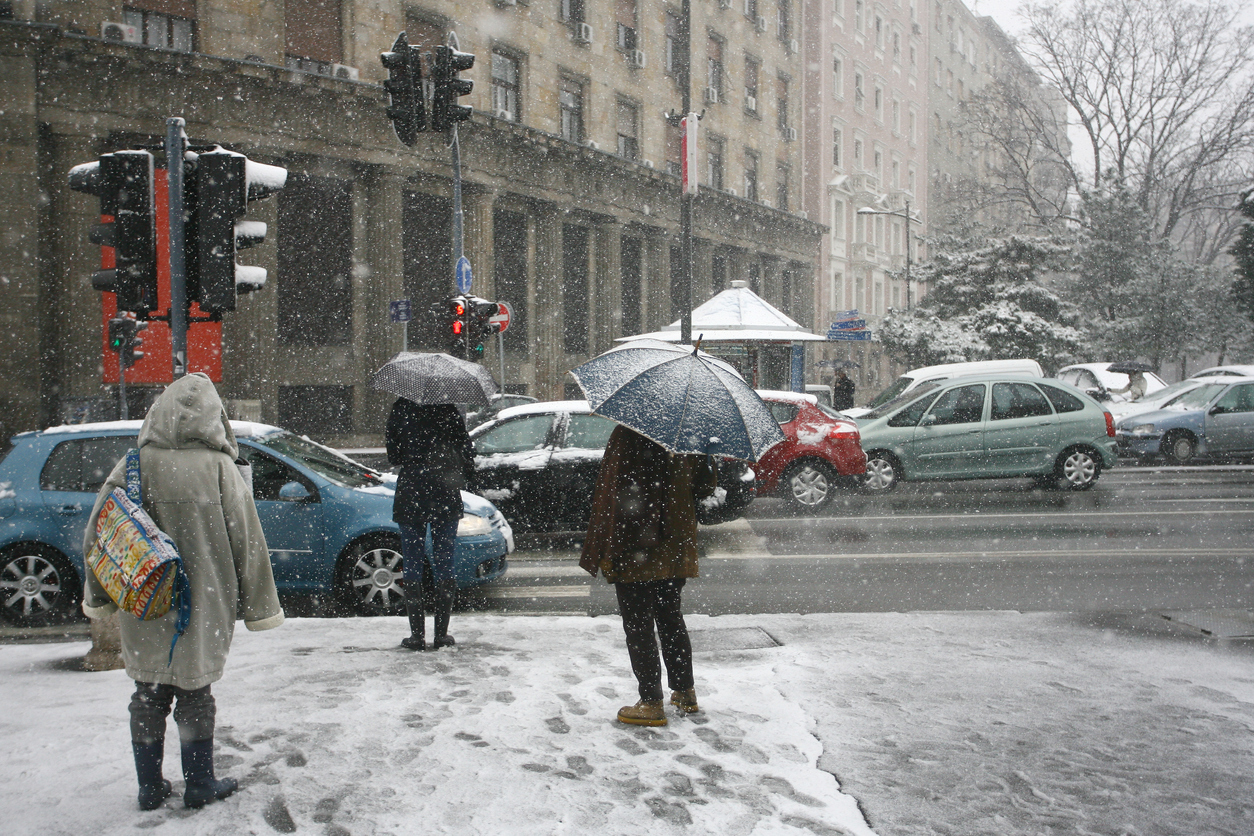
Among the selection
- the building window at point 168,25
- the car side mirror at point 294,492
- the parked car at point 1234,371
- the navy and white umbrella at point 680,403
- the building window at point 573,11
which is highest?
the building window at point 573,11

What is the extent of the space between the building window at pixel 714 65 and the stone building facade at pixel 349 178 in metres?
0.88

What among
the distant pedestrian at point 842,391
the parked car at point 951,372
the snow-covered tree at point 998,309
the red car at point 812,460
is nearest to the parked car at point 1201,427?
the parked car at point 951,372

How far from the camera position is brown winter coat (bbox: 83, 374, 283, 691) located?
3.50 m

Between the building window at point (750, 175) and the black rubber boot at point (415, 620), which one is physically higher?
the building window at point (750, 175)

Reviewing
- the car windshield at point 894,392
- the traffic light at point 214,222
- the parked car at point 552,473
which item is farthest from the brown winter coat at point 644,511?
the car windshield at point 894,392

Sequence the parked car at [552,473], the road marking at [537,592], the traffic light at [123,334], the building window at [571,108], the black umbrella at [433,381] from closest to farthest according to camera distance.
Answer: the black umbrella at [433,381], the road marking at [537,592], the parked car at [552,473], the traffic light at [123,334], the building window at [571,108]

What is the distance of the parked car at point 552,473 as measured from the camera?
1060 cm

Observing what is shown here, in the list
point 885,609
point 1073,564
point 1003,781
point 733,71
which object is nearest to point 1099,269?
point 733,71

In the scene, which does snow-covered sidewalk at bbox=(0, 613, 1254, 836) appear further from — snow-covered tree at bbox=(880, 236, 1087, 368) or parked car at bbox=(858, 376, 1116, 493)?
snow-covered tree at bbox=(880, 236, 1087, 368)

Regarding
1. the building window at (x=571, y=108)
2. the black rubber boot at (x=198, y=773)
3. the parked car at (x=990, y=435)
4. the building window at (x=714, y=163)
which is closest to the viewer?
the black rubber boot at (x=198, y=773)

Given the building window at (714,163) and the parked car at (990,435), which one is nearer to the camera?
the parked car at (990,435)

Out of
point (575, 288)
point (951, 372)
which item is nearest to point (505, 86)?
point (575, 288)

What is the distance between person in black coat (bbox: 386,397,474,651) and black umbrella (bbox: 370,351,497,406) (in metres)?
0.17

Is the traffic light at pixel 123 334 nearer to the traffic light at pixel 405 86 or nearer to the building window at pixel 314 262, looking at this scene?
the building window at pixel 314 262
